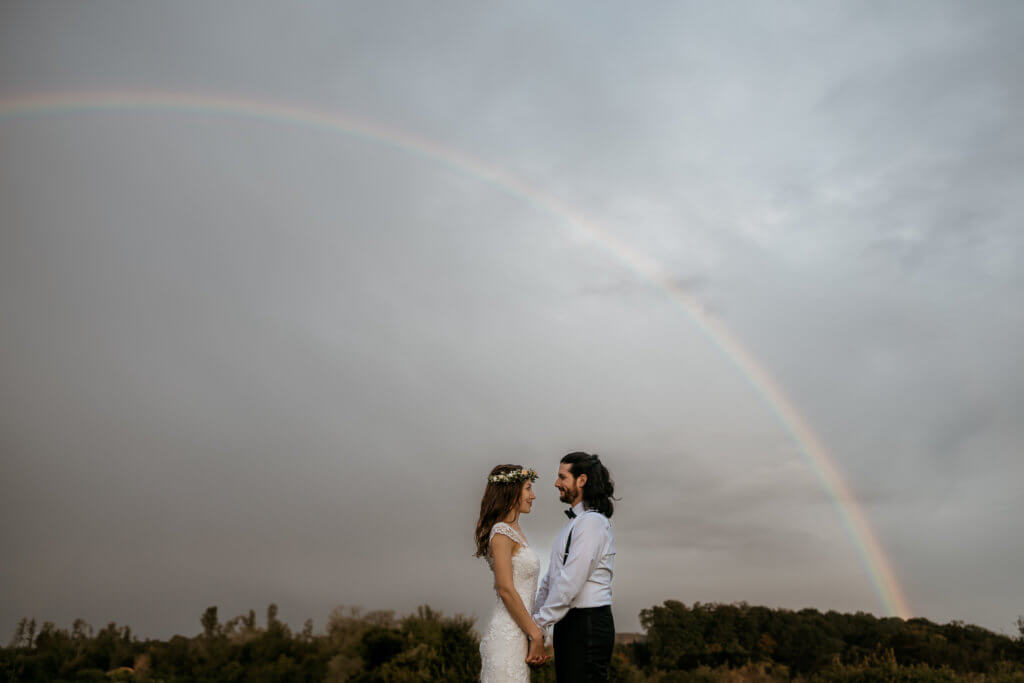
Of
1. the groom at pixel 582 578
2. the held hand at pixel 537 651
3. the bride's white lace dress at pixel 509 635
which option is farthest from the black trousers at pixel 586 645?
the bride's white lace dress at pixel 509 635

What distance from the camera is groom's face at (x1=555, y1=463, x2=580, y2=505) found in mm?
5730

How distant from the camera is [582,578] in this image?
5.38 meters

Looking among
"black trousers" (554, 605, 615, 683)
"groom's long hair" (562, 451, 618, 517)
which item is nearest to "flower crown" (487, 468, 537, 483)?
"groom's long hair" (562, 451, 618, 517)

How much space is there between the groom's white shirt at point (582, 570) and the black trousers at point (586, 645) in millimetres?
68

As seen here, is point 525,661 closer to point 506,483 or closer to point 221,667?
point 506,483

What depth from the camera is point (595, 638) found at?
213 inches

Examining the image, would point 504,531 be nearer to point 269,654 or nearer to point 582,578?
point 582,578

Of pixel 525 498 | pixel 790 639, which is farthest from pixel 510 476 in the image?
pixel 790 639

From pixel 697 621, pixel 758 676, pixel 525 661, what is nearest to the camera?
pixel 525 661

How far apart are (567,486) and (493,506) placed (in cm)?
62

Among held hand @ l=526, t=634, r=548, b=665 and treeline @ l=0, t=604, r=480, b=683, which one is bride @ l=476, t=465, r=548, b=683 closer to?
held hand @ l=526, t=634, r=548, b=665

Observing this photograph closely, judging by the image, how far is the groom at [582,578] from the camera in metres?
5.39

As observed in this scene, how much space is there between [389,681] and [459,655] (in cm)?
157

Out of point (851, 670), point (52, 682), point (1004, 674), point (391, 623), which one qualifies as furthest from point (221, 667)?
point (1004, 674)
